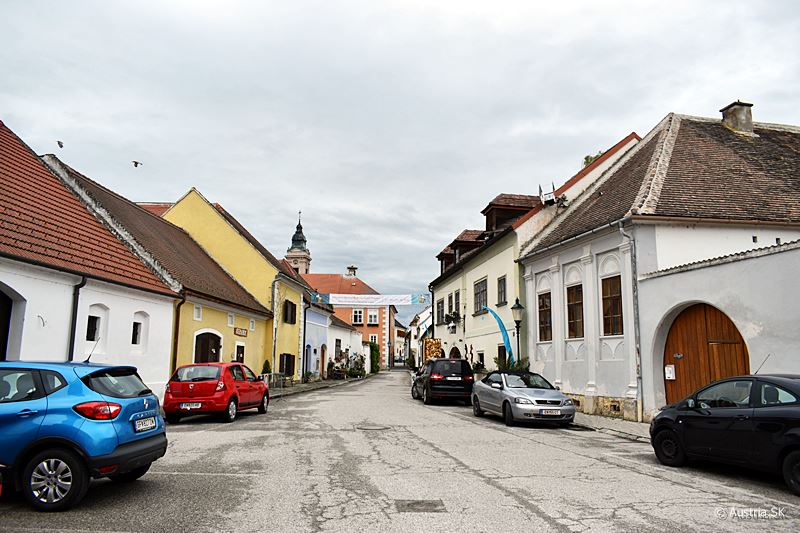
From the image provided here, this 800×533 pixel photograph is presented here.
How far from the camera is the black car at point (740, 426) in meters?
7.27

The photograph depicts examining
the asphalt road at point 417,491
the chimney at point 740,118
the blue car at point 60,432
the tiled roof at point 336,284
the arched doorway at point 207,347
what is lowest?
the asphalt road at point 417,491

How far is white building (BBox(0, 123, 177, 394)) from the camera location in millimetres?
12914

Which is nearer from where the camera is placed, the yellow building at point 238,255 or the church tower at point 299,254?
the yellow building at point 238,255

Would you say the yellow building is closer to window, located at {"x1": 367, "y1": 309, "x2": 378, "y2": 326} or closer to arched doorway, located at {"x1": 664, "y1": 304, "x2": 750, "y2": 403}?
arched doorway, located at {"x1": 664, "y1": 304, "x2": 750, "y2": 403}

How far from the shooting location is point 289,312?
33844 mm

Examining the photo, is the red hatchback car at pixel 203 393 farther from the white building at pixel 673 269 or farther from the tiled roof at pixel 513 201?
the tiled roof at pixel 513 201

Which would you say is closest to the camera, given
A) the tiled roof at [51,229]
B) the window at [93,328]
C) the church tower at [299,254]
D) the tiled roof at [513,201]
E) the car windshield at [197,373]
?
the tiled roof at [51,229]

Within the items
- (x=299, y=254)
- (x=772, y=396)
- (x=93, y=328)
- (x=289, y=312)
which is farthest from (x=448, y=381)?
(x=299, y=254)

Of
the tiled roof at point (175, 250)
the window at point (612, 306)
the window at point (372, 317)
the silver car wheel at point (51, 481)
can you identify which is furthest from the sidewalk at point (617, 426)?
the window at point (372, 317)

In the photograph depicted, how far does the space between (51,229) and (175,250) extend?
30.8ft

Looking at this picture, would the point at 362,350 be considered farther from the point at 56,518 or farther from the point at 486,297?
the point at 56,518

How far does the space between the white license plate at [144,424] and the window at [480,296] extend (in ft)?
71.2

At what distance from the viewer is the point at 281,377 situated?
31.4 m

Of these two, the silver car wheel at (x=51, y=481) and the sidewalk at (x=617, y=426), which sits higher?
the silver car wheel at (x=51, y=481)
